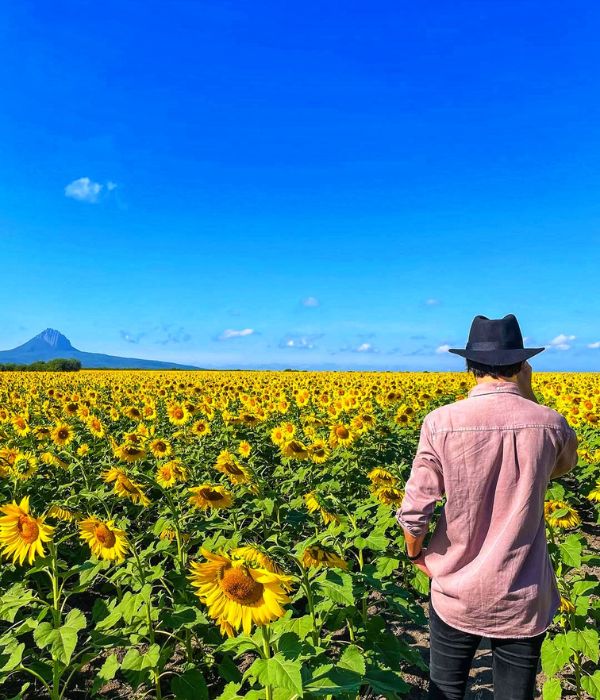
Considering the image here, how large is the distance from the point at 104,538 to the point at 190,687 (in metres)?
1.18

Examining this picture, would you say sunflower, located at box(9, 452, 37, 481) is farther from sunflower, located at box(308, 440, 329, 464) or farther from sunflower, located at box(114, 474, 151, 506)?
Result: sunflower, located at box(308, 440, 329, 464)

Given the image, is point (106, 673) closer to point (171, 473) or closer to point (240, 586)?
point (240, 586)

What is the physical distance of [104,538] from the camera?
3.65m

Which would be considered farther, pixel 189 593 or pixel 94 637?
pixel 189 593

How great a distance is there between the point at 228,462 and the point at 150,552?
71.1 inches

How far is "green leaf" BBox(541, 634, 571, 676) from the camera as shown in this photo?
3.29 meters

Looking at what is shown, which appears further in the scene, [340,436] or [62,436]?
[62,436]

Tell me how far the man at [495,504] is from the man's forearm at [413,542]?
0.01 metres

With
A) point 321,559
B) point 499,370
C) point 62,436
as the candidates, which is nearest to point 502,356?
point 499,370

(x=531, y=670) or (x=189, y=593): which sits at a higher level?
(x=531, y=670)

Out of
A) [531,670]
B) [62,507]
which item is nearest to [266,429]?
[62,507]

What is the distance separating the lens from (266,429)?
10359 millimetres

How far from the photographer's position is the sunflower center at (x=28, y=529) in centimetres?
327

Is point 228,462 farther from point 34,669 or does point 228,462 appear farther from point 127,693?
point 34,669
